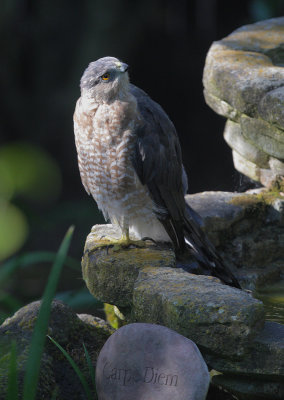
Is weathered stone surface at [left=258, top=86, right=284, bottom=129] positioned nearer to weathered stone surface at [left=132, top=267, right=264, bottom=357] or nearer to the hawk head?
the hawk head

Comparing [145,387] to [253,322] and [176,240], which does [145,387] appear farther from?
[176,240]

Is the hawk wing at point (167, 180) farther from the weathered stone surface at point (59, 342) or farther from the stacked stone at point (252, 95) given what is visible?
the weathered stone surface at point (59, 342)

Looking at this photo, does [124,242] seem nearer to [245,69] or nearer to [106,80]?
[106,80]

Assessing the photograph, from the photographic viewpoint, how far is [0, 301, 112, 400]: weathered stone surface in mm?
2492

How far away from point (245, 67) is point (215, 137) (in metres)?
6.19

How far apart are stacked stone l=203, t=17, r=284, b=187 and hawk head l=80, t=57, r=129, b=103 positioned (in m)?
0.69

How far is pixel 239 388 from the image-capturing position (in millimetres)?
2289

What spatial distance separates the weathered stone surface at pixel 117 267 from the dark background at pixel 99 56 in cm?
552

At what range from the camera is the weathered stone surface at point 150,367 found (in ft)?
7.01

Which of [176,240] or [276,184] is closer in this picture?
[176,240]

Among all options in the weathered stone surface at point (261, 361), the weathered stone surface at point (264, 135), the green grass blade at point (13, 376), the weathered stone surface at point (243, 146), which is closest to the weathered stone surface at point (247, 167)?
the weathered stone surface at point (243, 146)

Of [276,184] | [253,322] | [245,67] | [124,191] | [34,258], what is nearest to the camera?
[34,258]

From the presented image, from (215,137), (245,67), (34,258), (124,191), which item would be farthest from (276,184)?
(215,137)

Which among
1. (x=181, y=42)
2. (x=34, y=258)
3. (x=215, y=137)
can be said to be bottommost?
(x=215, y=137)
